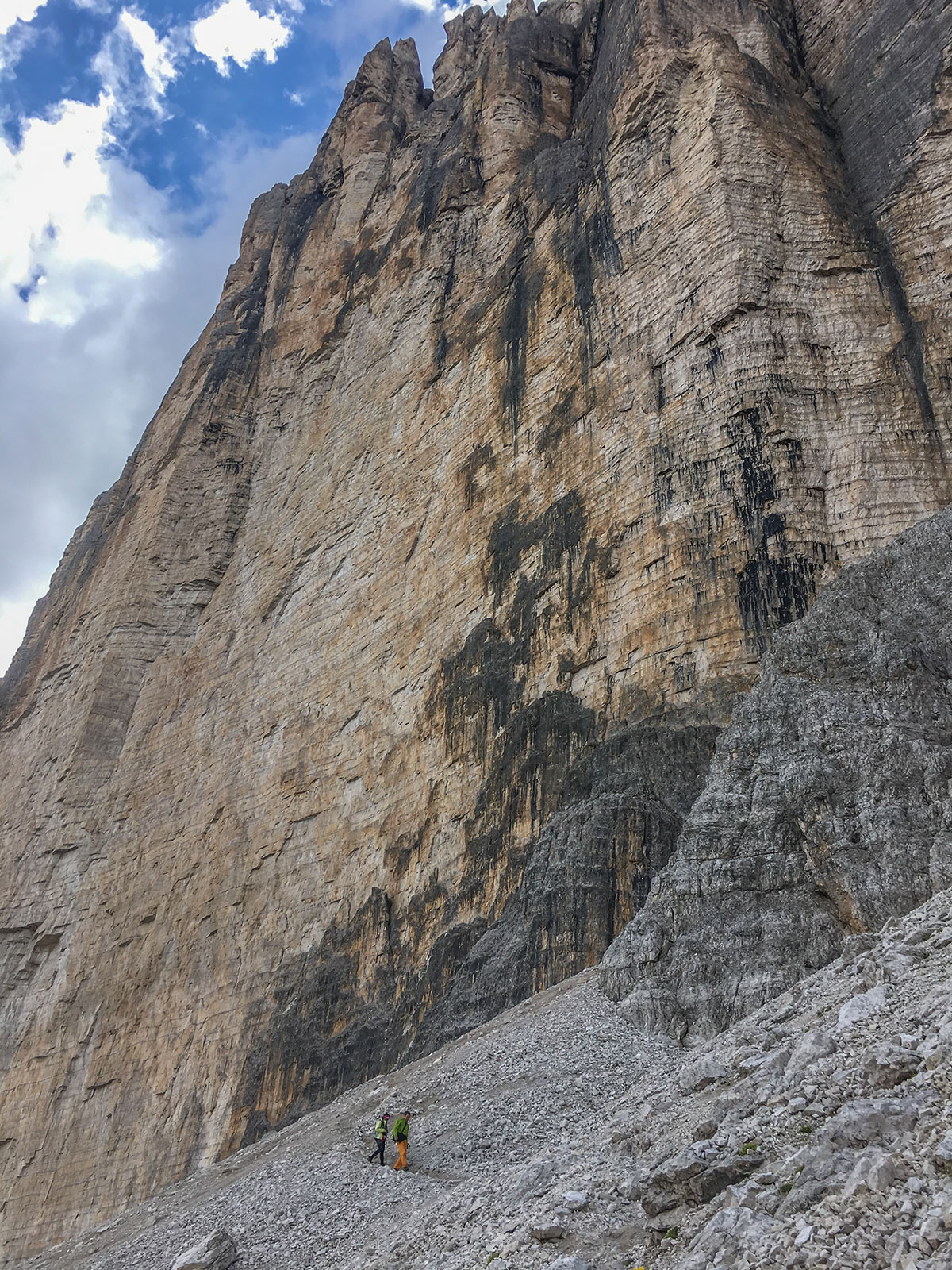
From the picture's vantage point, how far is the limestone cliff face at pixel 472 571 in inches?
769

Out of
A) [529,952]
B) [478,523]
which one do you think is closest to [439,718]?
[478,523]

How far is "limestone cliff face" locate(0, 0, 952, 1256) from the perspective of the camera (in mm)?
19531

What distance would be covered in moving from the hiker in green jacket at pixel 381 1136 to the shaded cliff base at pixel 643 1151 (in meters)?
0.27

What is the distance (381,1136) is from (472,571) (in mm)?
15571

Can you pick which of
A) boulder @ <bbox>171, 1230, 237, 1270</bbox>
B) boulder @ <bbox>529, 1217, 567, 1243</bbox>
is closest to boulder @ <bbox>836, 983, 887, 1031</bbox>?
boulder @ <bbox>529, 1217, 567, 1243</bbox>

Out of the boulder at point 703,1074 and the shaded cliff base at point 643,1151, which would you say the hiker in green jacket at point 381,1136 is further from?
the boulder at point 703,1074

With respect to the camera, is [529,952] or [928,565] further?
[529,952]

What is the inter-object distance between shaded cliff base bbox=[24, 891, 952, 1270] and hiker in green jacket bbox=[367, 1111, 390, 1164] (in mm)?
271

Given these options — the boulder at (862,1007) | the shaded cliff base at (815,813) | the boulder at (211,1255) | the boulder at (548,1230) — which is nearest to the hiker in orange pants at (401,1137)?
the boulder at (211,1255)

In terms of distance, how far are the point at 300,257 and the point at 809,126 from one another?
2530cm

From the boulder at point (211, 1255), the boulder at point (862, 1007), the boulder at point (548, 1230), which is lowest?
the boulder at point (211, 1255)

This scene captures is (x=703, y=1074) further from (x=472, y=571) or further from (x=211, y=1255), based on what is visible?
(x=472, y=571)

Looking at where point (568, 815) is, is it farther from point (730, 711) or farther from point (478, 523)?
point (478, 523)

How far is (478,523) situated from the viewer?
26906mm
